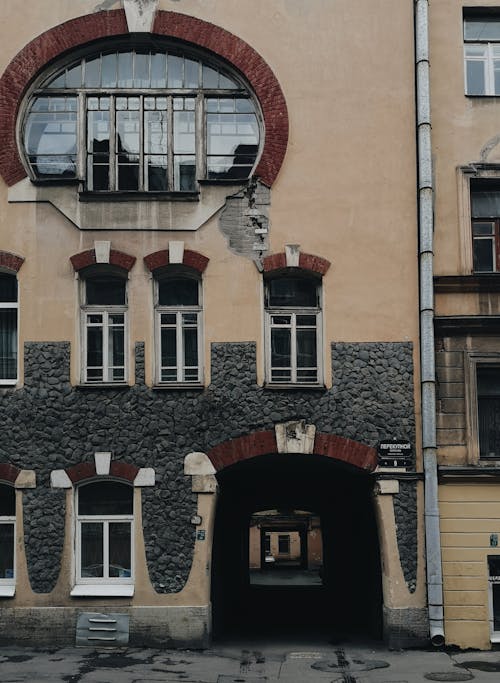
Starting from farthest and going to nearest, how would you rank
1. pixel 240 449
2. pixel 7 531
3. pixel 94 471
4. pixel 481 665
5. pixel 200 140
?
pixel 200 140 < pixel 7 531 < pixel 240 449 < pixel 94 471 < pixel 481 665

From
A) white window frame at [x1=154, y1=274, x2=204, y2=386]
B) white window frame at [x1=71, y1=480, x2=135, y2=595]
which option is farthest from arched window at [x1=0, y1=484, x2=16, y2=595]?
white window frame at [x1=154, y1=274, x2=204, y2=386]

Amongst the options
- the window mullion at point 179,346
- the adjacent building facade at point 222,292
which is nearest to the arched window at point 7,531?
the adjacent building facade at point 222,292

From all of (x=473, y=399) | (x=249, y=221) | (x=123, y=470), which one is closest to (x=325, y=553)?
(x=473, y=399)

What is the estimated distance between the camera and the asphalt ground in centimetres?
1521

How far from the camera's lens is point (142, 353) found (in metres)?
17.8

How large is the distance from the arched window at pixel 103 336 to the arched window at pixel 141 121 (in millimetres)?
2047

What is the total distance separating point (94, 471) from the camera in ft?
57.3

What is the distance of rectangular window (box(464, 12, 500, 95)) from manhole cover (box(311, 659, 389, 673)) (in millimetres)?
10398

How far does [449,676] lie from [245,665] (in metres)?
3.27

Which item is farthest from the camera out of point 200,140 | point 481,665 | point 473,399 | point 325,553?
point 325,553

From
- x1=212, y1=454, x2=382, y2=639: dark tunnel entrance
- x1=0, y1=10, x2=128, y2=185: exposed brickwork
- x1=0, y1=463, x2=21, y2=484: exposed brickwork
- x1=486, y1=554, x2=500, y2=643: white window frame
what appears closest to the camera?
x1=486, y1=554, x2=500, y2=643: white window frame

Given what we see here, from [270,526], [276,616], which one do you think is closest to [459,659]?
[276,616]

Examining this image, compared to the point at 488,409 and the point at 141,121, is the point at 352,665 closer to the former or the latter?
the point at 488,409

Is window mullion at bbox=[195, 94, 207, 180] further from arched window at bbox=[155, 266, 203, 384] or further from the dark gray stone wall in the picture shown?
the dark gray stone wall
